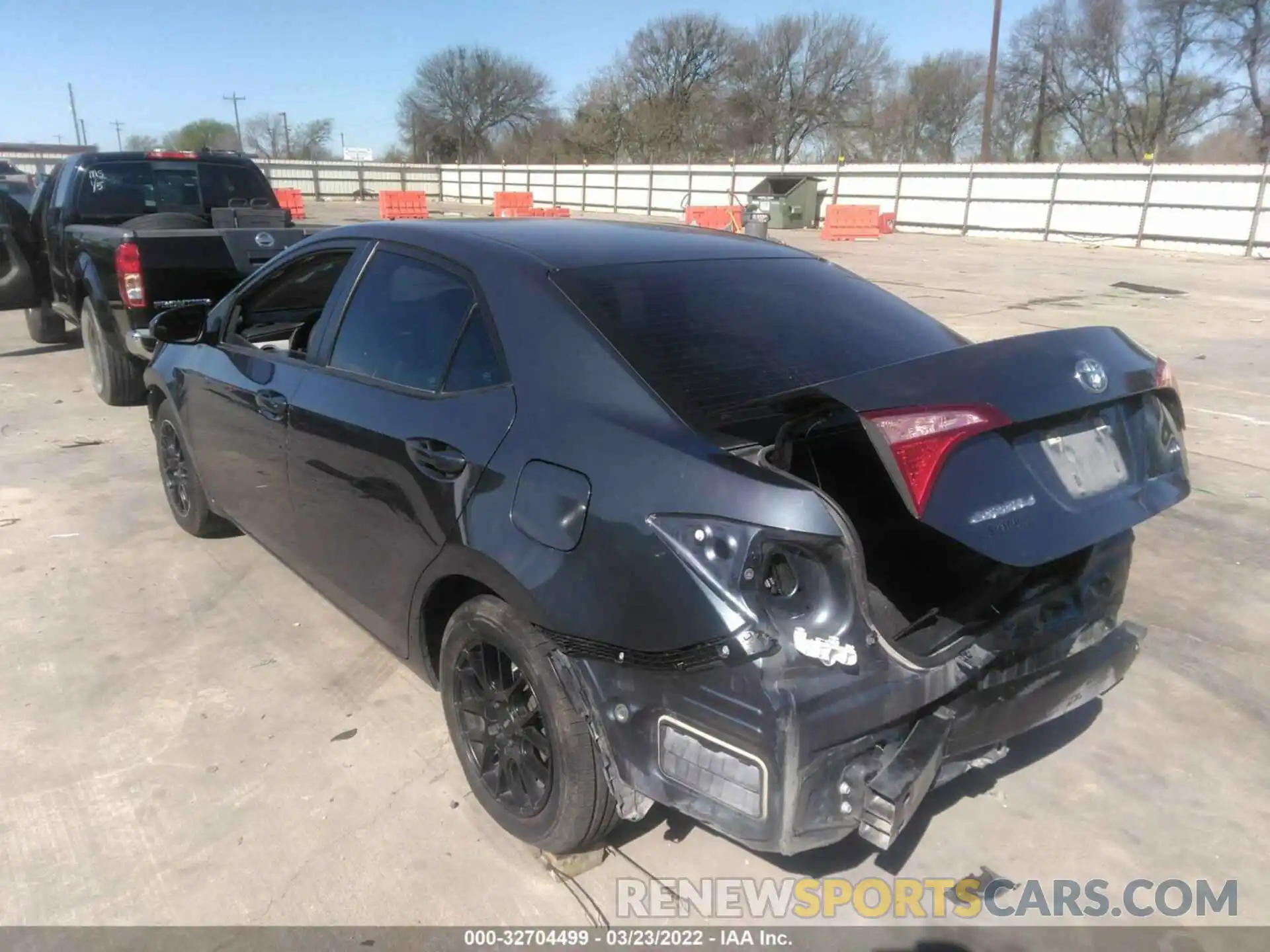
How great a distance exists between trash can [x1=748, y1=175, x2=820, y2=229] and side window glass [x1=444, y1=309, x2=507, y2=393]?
93.8 feet

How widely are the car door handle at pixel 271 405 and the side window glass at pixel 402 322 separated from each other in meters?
0.32

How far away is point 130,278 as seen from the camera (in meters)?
6.57

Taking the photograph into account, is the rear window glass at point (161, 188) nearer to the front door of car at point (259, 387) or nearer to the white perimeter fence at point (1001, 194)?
the front door of car at point (259, 387)

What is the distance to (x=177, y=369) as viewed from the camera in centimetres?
439

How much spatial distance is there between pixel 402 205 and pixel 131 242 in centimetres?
2914

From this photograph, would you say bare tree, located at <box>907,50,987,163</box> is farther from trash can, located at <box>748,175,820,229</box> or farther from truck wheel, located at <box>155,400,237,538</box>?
truck wheel, located at <box>155,400,237,538</box>

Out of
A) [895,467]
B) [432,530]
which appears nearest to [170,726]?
[432,530]

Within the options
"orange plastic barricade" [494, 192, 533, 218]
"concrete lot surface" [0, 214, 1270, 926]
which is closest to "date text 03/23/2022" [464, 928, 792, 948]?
"concrete lot surface" [0, 214, 1270, 926]

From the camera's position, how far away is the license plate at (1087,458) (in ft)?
7.15

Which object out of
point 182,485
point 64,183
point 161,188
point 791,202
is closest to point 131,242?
point 161,188

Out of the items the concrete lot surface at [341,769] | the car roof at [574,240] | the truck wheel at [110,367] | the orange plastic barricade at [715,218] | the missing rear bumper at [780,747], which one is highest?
the car roof at [574,240]

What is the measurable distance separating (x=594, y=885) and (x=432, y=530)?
3.58 feet

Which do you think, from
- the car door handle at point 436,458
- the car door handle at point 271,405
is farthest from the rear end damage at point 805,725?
the car door handle at point 271,405

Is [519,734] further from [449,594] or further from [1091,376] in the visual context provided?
[1091,376]
